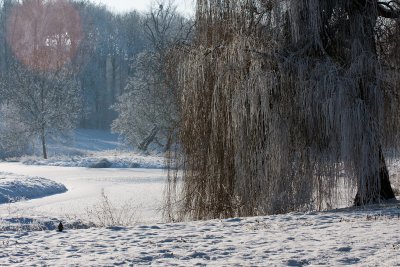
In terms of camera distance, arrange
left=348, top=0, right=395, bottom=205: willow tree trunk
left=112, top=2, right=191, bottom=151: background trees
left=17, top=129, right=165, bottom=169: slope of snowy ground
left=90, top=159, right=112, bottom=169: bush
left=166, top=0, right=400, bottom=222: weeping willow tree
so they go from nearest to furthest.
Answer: left=348, top=0, right=395, bottom=205: willow tree trunk, left=166, top=0, right=400, bottom=222: weeping willow tree, left=90, top=159, right=112, bottom=169: bush, left=17, top=129, right=165, bottom=169: slope of snowy ground, left=112, top=2, right=191, bottom=151: background trees

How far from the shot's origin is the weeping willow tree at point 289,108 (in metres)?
10.4

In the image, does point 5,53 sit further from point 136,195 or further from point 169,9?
point 136,195

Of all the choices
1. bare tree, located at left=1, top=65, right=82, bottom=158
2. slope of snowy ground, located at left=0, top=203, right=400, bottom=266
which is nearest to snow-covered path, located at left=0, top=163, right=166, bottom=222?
slope of snowy ground, located at left=0, top=203, right=400, bottom=266

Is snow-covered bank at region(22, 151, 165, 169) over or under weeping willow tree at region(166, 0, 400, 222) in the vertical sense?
under

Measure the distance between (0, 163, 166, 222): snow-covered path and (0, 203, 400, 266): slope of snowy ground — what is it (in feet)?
17.0

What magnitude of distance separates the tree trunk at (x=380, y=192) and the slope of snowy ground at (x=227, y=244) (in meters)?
1.98

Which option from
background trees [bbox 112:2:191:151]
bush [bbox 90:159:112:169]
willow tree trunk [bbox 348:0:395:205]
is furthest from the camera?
background trees [bbox 112:2:191:151]

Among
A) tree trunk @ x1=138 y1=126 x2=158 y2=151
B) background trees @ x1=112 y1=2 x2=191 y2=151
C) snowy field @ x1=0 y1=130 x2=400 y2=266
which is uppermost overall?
background trees @ x1=112 y1=2 x2=191 y2=151

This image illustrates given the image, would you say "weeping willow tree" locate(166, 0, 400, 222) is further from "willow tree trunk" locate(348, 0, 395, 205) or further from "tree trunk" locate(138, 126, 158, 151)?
"tree trunk" locate(138, 126, 158, 151)

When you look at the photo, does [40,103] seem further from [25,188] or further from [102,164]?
[25,188]

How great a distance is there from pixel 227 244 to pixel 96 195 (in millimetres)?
12484

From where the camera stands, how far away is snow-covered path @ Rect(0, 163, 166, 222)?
577 inches

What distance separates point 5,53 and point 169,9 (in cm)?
2561

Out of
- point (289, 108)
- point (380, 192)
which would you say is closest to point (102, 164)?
point (289, 108)
